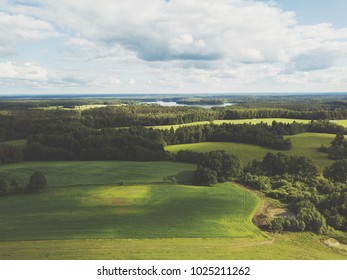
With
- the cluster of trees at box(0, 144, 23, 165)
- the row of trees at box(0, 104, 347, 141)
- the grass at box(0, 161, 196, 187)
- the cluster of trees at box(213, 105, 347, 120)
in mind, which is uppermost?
the cluster of trees at box(213, 105, 347, 120)

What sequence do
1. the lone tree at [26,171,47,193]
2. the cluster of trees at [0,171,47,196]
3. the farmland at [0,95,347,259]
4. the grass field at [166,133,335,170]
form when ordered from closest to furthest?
the farmland at [0,95,347,259], the cluster of trees at [0,171,47,196], the lone tree at [26,171,47,193], the grass field at [166,133,335,170]

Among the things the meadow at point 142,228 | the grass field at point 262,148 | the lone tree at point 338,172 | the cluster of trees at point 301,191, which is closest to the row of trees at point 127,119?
the grass field at point 262,148

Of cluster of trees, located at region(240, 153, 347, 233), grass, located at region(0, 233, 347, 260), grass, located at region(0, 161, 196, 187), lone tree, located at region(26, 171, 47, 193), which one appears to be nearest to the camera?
grass, located at region(0, 233, 347, 260)

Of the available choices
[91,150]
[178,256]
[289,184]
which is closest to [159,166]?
[91,150]

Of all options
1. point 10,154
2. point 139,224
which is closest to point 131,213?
point 139,224

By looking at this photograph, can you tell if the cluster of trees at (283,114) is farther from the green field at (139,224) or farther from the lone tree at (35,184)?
the lone tree at (35,184)

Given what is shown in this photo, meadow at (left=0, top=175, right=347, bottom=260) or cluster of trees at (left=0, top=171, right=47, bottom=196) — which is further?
cluster of trees at (left=0, top=171, right=47, bottom=196)

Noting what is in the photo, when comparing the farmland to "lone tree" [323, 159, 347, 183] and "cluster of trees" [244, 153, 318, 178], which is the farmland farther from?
"lone tree" [323, 159, 347, 183]

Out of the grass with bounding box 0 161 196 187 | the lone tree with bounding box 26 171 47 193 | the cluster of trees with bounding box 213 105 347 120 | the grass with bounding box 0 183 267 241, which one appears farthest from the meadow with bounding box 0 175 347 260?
the cluster of trees with bounding box 213 105 347 120
